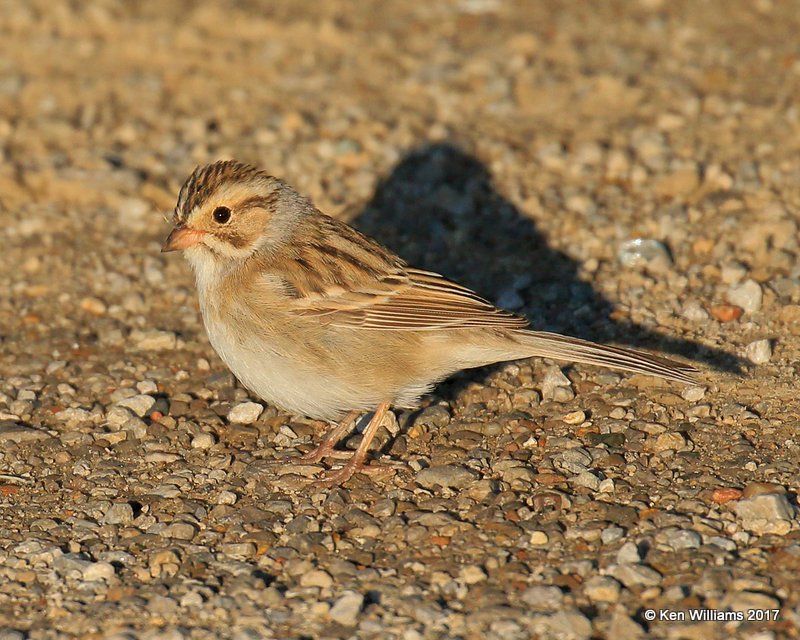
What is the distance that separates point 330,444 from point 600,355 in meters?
1.60

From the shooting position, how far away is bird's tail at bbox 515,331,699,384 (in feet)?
19.7

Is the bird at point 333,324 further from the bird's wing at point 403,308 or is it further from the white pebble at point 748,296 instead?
the white pebble at point 748,296

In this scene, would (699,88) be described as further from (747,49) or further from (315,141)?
(315,141)

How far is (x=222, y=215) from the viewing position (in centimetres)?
665

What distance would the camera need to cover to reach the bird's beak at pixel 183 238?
21.6ft

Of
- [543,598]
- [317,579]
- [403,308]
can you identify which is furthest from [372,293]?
[543,598]

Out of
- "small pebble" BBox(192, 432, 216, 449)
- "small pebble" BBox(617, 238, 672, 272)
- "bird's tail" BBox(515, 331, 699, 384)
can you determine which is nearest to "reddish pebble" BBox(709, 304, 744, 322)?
"small pebble" BBox(617, 238, 672, 272)

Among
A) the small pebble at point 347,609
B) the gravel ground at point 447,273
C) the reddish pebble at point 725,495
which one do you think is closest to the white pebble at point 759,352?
the gravel ground at point 447,273

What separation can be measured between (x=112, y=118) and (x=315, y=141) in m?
1.85

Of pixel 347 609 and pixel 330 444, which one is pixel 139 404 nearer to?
pixel 330 444

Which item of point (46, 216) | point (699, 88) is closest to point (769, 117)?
point (699, 88)

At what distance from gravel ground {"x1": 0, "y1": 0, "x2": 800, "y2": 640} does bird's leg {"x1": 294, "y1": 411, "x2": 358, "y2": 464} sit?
13 centimetres

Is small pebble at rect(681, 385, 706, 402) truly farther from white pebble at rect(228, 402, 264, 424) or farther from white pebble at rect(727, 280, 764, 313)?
white pebble at rect(228, 402, 264, 424)

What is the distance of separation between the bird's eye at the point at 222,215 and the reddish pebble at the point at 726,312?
3084 millimetres
